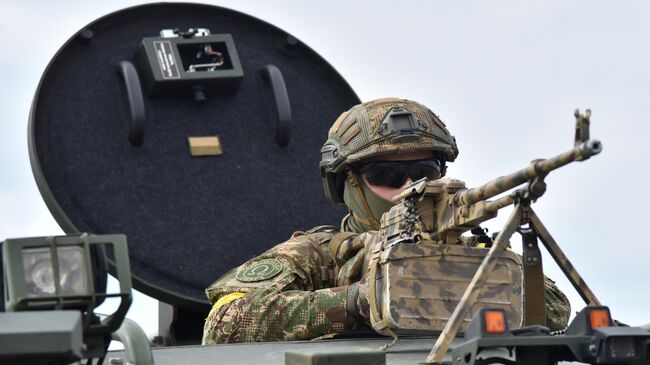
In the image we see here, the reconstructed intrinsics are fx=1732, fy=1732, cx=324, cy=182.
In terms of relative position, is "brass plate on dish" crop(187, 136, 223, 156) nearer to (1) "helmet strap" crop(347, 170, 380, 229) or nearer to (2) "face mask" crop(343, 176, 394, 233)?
(2) "face mask" crop(343, 176, 394, 233)

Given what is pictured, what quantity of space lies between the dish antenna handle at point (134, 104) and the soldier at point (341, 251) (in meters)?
1.75

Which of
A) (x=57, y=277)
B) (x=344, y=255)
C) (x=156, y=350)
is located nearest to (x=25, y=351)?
(x=57, y=277)

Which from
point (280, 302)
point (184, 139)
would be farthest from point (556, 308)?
point (184, 139)

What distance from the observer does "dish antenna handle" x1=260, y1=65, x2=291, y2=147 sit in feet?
33.2

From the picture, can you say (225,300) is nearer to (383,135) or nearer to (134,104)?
(383,135)

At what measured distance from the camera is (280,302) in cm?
739

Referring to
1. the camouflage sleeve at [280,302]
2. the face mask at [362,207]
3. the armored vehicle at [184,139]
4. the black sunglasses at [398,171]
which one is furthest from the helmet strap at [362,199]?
the armored vehicle at [184,139]

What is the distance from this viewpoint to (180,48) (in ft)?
33.0

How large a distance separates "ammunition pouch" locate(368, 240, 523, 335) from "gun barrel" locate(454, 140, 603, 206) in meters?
0.30

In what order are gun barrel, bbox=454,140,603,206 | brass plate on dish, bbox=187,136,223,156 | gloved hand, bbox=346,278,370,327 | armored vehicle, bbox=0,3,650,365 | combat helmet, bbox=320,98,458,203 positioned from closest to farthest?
gun barrel, bbox=454,140,603,206 < gloved hand, bbox=346,278,370,327 < combat helmet, bbox=320,98,458,203 < armored vehicle, bbox=0,3,650,365 < brass plate on dish, bbox=187,136,223,156

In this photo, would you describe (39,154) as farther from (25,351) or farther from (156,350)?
(25,351)

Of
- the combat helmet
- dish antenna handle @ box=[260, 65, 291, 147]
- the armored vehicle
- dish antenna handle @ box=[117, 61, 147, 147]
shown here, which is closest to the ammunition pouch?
the armored vehicle

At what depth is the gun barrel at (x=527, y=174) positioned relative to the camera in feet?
16.0

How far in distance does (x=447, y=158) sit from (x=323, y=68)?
2491 mm
